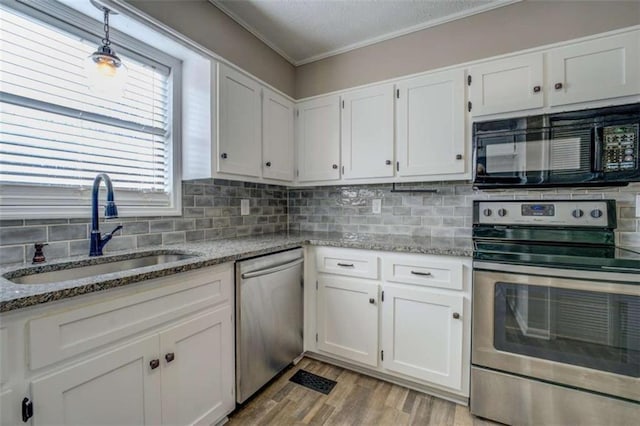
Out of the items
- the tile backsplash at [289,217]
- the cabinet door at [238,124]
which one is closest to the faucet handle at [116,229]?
the tile backsplash at [289,217]

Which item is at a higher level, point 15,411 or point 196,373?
point 15,411

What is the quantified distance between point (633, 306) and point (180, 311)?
207 centimetres

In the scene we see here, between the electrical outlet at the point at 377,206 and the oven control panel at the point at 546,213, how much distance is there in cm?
72

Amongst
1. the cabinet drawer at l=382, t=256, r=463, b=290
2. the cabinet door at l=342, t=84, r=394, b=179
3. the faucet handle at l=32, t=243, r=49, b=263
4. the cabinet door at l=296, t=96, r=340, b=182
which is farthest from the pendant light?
the cabinet drawer at l=382, t=256, r=463, b=290

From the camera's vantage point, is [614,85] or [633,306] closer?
[633,306]

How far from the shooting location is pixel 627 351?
1314mm

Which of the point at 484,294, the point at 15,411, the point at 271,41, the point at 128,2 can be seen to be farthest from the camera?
the point at 271,41

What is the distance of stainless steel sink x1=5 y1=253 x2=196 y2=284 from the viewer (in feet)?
4.08

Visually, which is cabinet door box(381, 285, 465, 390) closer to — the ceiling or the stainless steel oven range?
the stainless steel oven range

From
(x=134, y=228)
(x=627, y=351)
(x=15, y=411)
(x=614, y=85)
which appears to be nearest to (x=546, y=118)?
(x=614, y=85)

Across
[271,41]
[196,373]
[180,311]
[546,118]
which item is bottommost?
[196,373]

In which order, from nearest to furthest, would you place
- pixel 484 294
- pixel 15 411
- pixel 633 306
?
pixel 15 411 < pixel 633 306 < pixel 484 294

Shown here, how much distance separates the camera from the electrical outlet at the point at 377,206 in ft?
8.05

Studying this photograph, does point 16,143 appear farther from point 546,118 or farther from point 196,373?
point 546,118
